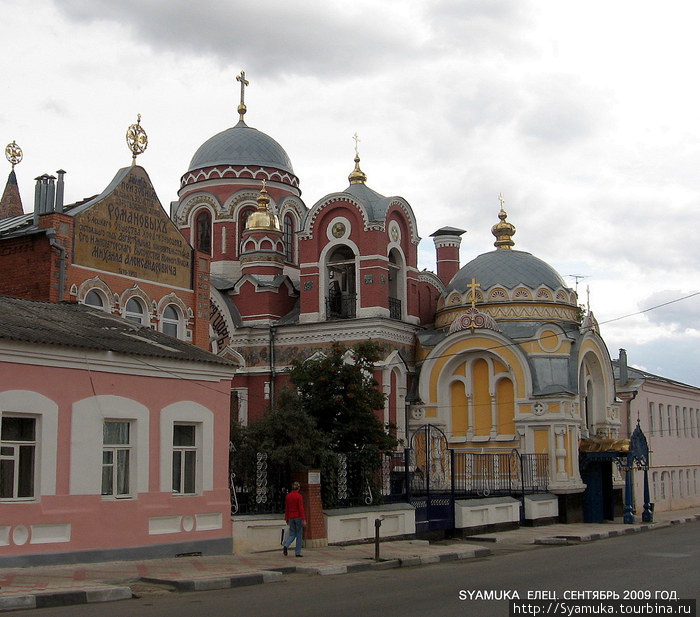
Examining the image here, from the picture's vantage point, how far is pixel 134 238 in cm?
2495

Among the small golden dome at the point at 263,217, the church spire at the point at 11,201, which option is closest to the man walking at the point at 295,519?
the small golden dome at the point at 263,217

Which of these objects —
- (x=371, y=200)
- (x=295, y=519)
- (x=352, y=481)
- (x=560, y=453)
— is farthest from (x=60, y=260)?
(x=560, y=453)

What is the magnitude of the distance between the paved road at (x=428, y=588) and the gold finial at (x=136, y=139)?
44.0 ft

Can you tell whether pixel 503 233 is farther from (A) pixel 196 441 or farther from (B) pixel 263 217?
(A) pixel 196 441

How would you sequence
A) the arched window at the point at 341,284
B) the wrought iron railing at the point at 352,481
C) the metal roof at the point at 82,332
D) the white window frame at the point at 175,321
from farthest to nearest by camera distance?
the arched window at the point at 341,284
the white window frame at the point at 175,321
the wrought iron railing at the point at 352,481
the metal roof at the point at 82,332

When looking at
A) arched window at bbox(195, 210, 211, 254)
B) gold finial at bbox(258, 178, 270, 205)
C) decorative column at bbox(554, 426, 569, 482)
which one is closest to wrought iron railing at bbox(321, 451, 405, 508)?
decorative column at bbox(554, 426, 569, 482)

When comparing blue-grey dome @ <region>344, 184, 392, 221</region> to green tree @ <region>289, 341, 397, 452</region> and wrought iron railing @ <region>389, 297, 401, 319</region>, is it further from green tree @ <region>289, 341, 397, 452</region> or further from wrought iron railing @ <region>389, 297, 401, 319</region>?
green tree @ <region>289, 341, 397, 452</region>

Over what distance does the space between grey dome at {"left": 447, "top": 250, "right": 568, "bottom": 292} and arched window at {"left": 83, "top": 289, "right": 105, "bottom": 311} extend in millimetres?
14863

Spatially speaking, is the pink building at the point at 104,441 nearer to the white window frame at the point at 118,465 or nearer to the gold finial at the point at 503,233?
the white window frame at the point at 118,465

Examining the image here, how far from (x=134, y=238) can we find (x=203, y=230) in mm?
15342

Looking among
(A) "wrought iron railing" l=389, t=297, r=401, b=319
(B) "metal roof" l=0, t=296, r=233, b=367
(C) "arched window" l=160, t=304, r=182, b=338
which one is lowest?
(B) "metal roof" l=0, t=296, r=233, b=367

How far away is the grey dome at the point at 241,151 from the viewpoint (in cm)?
4050

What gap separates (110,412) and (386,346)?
56.5 feet

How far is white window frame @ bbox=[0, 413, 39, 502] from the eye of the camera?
1499 cm
